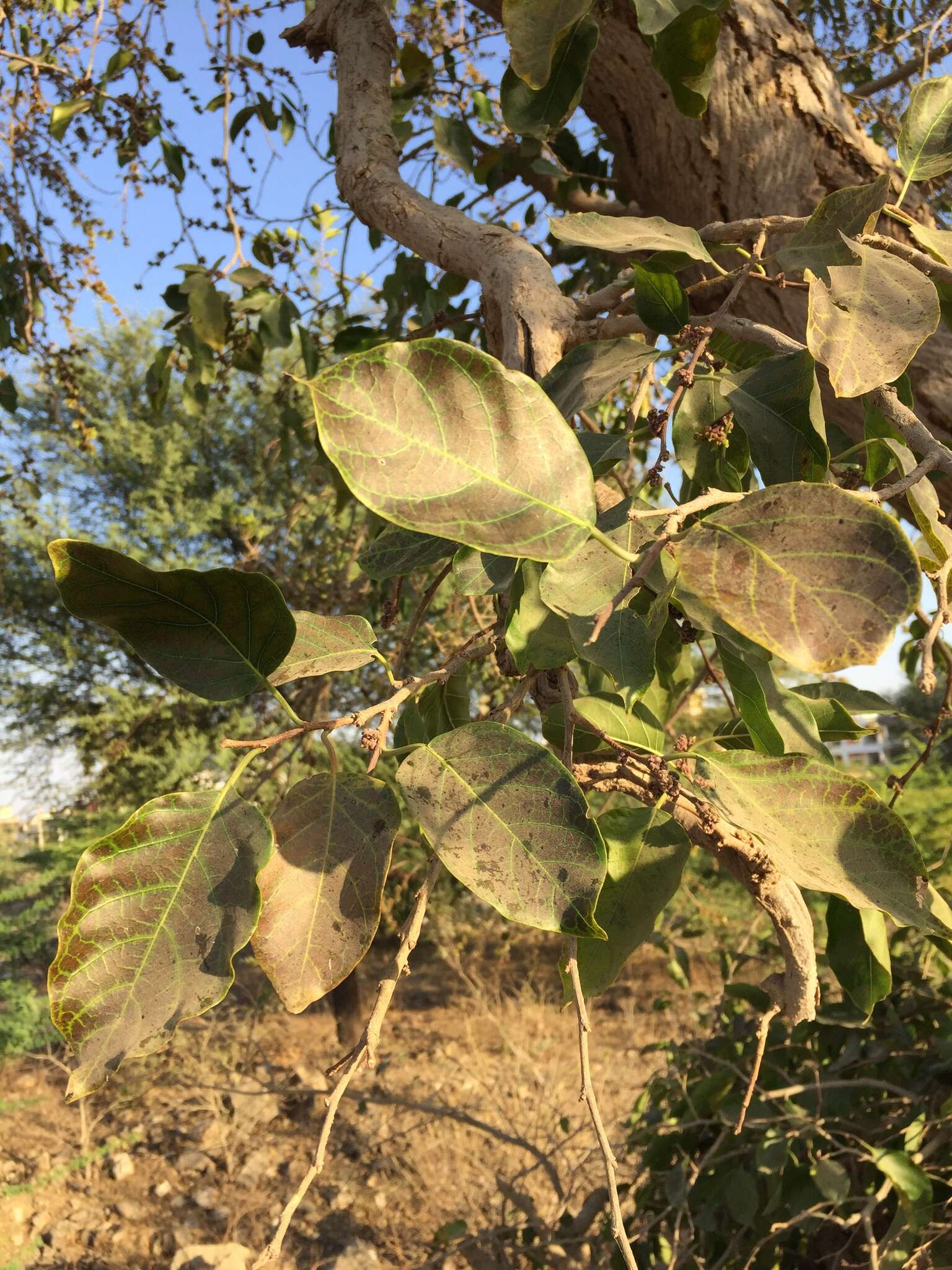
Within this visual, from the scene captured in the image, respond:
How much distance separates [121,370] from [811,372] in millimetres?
6898

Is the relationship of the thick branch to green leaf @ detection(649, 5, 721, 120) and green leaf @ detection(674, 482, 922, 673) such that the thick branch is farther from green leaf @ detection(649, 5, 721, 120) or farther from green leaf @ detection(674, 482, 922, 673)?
green leaf @ detection(674, 482, 922, 673)

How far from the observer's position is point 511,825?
0.34 metres

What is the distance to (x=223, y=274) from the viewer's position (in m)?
1.22

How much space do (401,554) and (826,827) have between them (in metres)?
0.24

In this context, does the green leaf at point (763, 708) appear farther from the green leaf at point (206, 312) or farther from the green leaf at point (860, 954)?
the green leaf at point (206, 312)

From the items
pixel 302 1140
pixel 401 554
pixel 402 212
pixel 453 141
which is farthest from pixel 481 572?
pixel 302 1140

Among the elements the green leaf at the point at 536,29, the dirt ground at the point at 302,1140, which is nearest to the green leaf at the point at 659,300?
the green leaf at the point at 536,29

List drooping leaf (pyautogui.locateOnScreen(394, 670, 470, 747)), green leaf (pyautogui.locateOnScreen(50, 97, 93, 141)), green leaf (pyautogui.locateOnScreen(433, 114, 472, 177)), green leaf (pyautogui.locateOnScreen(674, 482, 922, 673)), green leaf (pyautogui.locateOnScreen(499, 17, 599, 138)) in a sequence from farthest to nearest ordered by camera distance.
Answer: green leaf (pyautogui.locateOnScreen(50, 97, 93, 141))
green leaf (pyautogui.locateOnScreen(433, 114, 472, 177))
green leaf (pyautogui.locateOnScreen(499, 17, 599, 138))
drooping leaf (pyautogui.locateOnScreen(394, 670, 470, 747))
green leaf (pyautogui.locateOnScreen(674, 482, 922, 673))

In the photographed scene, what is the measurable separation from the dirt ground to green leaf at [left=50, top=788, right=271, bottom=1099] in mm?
1447

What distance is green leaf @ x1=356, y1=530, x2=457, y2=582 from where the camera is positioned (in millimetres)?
473

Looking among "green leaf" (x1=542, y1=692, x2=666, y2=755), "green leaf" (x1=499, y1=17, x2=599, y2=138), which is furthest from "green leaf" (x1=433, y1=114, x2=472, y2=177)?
"green leaf" (x1=542, y1=692, x2=666, y2=755)

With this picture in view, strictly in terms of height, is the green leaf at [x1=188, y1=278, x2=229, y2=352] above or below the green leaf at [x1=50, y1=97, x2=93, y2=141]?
below

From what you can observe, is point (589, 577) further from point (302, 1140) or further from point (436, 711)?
point (302, 1140)

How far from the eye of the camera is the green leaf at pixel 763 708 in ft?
1.33
